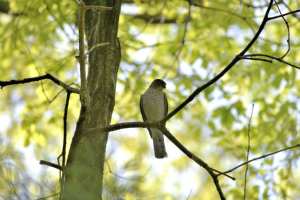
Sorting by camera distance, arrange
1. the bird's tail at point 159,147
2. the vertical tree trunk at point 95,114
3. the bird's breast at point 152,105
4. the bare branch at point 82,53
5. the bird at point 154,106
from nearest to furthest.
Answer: the bare branch at point 82,53
the vertical tree trunk at point 95,114
the bird's tail at point 159,147
the bird at point 154,106
the bird's breast at point 152,105

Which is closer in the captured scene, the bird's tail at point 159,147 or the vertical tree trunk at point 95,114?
the vertical tree trunk at point 95,114

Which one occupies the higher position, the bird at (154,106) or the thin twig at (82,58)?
the bird at (154,106)

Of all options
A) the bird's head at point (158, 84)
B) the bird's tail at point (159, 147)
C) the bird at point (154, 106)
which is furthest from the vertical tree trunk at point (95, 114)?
the bird's head at point (158, 84)

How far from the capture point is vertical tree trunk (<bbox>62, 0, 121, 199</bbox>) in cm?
257

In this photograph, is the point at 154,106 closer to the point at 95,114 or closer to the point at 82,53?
the point at 95,114

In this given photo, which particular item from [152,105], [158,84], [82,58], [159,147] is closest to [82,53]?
[82,58]

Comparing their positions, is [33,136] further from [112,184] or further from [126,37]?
[112,184]

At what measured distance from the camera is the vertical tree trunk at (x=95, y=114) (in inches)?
101

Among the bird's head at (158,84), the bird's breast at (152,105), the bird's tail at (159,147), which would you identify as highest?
the bird's head at (158,84)

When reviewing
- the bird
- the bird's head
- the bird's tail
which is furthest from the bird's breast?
the bird's tail

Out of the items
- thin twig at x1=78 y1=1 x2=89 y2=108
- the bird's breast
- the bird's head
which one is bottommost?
thin twig at x1=78 y1=1 x2=89 y2=108

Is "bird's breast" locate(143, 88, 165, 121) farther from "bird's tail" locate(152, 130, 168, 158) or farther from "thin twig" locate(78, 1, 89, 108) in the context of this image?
"thin twig" locate(78, 1, 89, 108)

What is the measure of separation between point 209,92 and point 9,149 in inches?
174

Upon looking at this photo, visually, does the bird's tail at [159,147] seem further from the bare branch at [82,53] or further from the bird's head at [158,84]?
the bare branch at [82,53]
